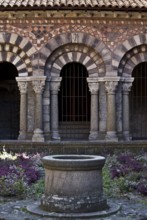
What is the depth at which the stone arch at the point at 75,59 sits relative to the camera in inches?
752

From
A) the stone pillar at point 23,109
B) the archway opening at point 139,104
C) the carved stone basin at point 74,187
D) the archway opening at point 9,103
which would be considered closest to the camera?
the carved stone basin at point 74,187

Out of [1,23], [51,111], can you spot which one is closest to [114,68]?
[51,111]

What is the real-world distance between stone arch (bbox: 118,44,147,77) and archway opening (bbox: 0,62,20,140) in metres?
6.30

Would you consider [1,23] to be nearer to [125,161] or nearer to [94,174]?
[125,161]

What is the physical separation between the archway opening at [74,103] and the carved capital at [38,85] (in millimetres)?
Answer: 2413

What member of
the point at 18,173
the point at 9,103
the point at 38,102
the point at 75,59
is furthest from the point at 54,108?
the point at 18,173

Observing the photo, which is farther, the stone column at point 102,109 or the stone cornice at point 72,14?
the stone column at point 102,109

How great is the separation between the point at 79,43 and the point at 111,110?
2.66m

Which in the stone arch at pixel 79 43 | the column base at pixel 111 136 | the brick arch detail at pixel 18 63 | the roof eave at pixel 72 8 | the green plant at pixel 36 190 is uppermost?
the roof eave at pixel 72 8

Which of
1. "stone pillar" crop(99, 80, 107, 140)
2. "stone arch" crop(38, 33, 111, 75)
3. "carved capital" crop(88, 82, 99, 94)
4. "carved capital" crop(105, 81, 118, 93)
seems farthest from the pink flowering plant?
"stone arch" crop(38, 33, 111, 75)

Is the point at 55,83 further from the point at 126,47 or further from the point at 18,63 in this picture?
the point at 126,47

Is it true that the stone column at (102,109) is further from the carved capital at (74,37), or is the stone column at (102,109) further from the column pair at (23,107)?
the column pair at (23,107)

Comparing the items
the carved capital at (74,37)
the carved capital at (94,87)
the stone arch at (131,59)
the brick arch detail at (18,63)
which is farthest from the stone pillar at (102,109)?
the brick arch detail at (18,63)

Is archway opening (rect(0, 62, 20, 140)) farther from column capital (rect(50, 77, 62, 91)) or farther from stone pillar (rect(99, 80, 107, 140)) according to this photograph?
stone pillar (rect(99, 80, 107, 140))
